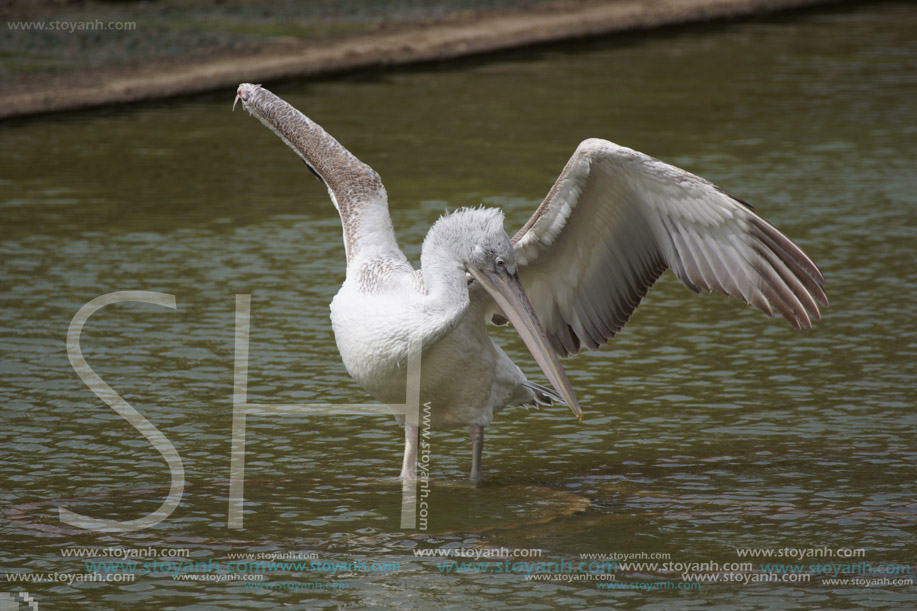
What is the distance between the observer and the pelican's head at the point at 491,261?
596cm

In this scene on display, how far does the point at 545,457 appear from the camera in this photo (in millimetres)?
6922

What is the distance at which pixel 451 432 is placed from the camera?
752cm

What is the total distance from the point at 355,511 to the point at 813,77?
417 inches

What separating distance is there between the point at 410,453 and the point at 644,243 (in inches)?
55.7

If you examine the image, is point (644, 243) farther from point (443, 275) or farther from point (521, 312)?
point (443, 275)

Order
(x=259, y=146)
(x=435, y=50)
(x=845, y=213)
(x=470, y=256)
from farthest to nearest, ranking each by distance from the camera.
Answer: (x=435, y=50) → (x=259, y=146) → (x=845, y=213) → (x=470, y=256)

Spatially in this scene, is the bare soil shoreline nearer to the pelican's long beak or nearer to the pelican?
the pelican

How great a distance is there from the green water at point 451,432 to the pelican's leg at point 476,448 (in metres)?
0.10

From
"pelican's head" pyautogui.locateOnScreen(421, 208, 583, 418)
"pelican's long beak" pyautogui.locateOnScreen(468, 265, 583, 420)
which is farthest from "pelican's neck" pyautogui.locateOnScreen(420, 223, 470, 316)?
"pelican's long beak" pyautogui.locateOnScreen(468, 265, 583, 420)

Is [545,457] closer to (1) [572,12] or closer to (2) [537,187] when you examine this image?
(2) [537,187]

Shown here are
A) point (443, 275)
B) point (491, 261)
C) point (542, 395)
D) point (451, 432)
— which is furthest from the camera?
point (451, 432)

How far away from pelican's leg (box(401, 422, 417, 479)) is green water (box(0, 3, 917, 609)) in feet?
0.33

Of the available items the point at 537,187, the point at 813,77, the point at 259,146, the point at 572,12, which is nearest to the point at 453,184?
the point at 537,187

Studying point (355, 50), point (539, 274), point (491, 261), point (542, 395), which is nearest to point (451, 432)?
point (542, 395)
